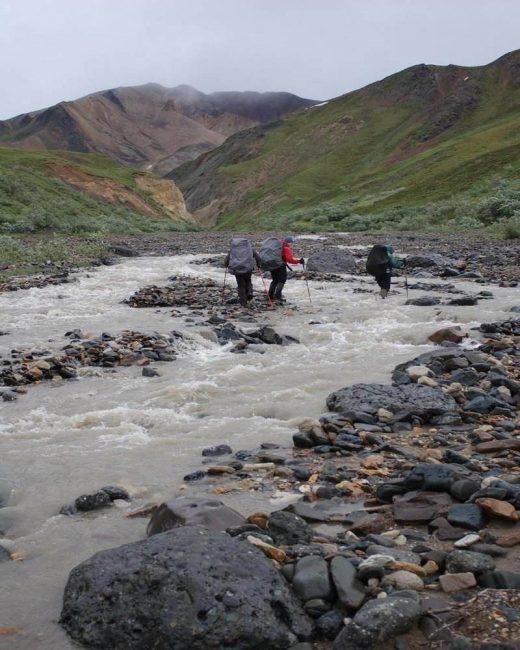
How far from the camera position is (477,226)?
5044 centimetres

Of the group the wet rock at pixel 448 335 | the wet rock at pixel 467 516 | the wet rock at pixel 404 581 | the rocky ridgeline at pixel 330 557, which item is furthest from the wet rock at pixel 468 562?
the wet rock at pixel 448 335

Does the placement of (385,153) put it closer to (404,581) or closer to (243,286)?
(243,286)

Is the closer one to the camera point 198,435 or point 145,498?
point 145,498

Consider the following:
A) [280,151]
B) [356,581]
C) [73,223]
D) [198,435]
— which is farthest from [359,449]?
[280,151]

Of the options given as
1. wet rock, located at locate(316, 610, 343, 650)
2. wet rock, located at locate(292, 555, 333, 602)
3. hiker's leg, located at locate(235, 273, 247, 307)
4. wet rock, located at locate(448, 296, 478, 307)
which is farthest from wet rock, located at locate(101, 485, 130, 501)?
wet rock, located at locate(448, 296, 478, 307)

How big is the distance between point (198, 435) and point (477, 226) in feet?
151

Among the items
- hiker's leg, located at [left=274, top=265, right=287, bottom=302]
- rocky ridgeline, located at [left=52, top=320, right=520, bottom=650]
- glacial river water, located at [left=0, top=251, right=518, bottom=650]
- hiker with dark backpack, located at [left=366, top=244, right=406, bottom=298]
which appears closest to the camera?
rocky ridgeline, located at [left=52, top=320, right=520, bottom=650]

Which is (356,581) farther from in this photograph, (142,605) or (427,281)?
(427,281)

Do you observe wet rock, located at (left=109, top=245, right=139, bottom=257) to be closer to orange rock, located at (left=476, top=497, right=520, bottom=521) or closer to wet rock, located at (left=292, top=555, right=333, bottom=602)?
orange rock, located at (left=476, top=497, right=520, bottom=521)

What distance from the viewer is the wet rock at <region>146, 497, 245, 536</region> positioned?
532 cm

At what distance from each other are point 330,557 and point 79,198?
3028 inches

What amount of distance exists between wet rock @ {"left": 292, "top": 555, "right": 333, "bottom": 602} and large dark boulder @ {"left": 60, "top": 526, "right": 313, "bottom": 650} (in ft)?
0.36

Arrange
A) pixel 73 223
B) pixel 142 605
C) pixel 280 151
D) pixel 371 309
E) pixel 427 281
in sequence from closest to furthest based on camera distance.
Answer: pixel 142 605, pixel 371 309, pixel 427 281, pixel 73 223, pixel 280 151

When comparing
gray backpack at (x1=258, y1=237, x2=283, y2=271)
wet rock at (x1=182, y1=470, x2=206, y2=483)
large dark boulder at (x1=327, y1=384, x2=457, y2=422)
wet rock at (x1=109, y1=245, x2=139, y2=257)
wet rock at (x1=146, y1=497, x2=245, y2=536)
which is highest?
gray backpack at (x1=258, y1=237, x2=283, y2=271)
